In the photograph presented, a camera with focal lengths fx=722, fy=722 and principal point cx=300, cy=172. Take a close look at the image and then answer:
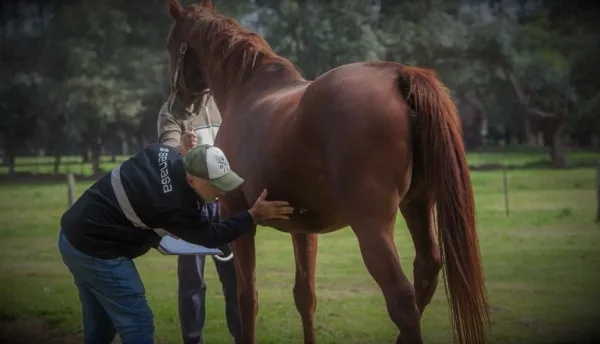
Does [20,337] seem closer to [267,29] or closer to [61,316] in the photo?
[61,316]

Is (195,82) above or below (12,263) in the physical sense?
above

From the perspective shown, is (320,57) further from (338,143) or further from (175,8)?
(338,143)

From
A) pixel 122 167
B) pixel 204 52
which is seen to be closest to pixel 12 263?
pixel 204 52

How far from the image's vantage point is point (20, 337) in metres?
4.30

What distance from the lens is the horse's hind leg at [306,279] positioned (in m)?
3.33

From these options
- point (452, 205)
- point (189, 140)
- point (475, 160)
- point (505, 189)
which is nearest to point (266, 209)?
point (452, 205)

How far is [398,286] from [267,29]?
136 inches

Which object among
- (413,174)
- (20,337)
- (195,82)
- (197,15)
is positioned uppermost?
(197,15)

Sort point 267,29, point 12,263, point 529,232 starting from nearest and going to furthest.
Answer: point 267,29 → point 12,263 → point 529,232

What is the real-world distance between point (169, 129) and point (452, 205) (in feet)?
5.75

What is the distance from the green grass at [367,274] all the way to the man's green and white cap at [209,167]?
1682 mm

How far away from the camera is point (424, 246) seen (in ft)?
9.15

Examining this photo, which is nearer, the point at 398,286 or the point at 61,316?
the point at 398,286

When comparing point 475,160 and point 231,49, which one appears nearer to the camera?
point 231,49
